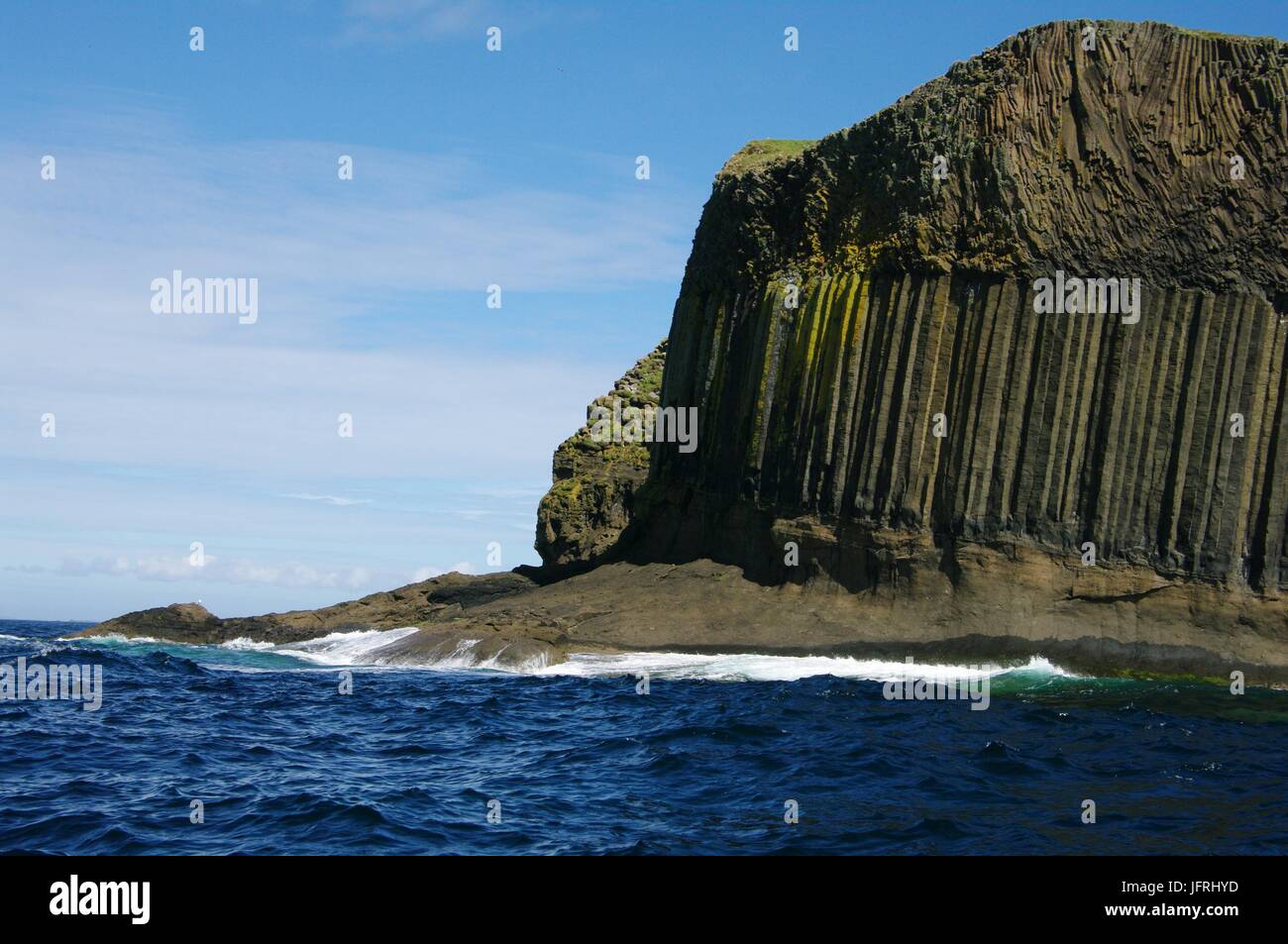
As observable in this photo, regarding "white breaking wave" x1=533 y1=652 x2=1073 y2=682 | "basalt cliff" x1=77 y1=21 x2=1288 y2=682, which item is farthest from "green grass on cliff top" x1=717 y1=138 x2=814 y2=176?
"white breaking wave" x1=533 y1=652 x2=1073 y2=682

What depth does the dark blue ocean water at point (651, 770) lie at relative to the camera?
13.9 metres

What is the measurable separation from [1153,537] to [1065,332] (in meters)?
5.67

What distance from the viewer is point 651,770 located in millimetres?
17906

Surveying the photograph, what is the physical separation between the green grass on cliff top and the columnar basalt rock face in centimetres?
480

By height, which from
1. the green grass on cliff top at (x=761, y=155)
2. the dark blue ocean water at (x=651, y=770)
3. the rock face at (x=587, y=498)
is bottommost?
the dark blue ocean water at (x=651, y=770)

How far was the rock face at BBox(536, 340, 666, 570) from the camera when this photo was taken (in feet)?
159

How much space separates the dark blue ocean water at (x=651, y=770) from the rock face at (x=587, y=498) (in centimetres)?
2021

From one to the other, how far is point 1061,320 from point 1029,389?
6.38 ft

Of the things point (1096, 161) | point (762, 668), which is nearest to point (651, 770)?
point (762, 668)

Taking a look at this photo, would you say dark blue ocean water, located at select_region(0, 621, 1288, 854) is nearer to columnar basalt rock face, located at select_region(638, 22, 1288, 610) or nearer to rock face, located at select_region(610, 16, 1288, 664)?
rock face, located at select_region(610, 16, 1288, 664)

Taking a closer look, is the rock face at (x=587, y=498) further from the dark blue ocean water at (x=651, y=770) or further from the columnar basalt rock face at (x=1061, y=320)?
the dark blue ocean water at (x=651, y=770)

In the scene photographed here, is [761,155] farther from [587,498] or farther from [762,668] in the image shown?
[762,668]

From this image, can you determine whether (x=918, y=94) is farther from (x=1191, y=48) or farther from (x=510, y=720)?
(x=510, y=720)

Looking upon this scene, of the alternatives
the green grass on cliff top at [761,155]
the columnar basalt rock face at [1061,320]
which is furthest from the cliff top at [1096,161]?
the green grass on cliff top at [761,155]
